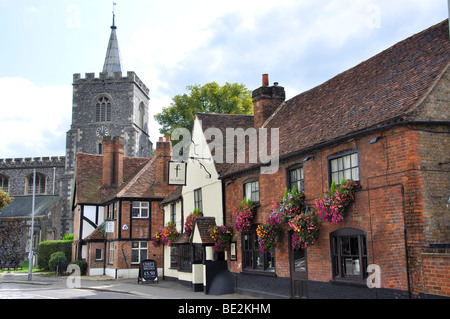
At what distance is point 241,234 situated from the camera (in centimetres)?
1870

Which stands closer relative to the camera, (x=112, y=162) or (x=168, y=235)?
(x=168, y=235)

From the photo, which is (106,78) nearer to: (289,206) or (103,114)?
(103,114)

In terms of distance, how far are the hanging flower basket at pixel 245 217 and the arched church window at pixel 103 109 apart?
4417 centimetres

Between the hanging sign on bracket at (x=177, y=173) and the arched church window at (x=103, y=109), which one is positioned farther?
the arched church window at (x=103, y=109)

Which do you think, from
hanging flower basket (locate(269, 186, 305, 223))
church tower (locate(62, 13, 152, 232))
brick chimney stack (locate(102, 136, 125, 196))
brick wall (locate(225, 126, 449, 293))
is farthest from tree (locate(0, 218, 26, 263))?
brick wall (locate(225, 126, 449, 293))

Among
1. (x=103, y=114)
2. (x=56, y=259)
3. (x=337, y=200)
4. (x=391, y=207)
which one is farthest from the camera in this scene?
(x=103, y=114)

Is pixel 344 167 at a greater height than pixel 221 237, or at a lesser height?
greater

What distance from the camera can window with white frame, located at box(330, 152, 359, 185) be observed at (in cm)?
1279

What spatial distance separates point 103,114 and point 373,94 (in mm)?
49583

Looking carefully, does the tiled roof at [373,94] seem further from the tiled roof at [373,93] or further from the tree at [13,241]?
the tree at [13,241]

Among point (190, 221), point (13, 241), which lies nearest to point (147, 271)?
point (190, 221)

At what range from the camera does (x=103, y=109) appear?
195ft

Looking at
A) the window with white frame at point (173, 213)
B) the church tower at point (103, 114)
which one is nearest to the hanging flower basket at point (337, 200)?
the window with white frame at point (173, 213)

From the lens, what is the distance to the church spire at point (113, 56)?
A: 63.4m
